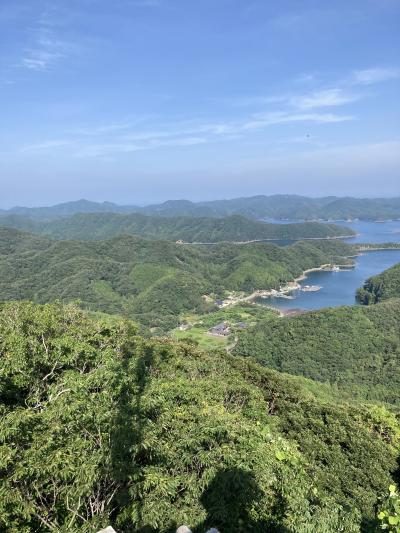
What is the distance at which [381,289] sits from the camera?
84.7 meters

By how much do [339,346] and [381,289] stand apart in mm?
38883

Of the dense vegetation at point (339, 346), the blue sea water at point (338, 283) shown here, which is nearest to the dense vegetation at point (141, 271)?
the blue sea water at point (338, 283)

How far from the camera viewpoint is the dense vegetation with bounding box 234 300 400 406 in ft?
157

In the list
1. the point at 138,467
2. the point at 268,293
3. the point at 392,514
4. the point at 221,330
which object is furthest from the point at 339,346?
the point at 392,514

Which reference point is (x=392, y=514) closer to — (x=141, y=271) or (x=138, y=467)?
(x=138, y=467)

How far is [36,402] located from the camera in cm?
879

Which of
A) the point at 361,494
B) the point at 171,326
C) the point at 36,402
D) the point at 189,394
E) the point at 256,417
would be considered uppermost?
the point at 36,402

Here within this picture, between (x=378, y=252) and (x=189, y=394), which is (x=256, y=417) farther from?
(x=378, y=252)

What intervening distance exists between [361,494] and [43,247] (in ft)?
432

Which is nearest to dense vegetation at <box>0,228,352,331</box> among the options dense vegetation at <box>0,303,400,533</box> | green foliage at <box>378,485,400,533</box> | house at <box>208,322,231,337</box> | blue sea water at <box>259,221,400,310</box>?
blue sea water at <box>259,221,400,310</box>

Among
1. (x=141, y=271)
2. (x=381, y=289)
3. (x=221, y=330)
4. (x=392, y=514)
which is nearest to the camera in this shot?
(x=392, y=514)

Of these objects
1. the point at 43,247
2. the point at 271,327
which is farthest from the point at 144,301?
the point at 43,247

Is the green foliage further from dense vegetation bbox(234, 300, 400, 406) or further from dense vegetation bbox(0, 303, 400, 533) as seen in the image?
dense vegetation bbox(234, 300, 400, 406)

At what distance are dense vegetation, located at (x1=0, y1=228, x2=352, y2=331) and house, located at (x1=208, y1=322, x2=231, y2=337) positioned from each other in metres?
10.6
